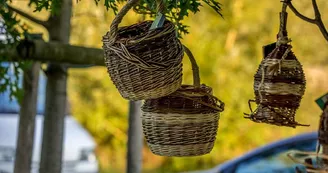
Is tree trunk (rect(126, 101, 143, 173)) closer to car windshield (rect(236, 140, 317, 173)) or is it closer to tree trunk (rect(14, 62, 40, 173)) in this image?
tree trunk (rect(14, 62, 40, 173))

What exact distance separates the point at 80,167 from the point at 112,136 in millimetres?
1827

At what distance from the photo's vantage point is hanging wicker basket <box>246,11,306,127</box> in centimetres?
212

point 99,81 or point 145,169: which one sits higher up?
point 99,81

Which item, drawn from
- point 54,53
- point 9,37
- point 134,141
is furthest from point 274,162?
point 9,37

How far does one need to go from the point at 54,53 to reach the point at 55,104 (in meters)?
0.42

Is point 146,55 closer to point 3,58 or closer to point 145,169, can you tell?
point 3,58

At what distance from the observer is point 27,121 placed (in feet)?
12.3

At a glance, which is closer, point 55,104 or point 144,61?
point 144,61

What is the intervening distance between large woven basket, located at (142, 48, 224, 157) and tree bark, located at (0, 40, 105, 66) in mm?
1360

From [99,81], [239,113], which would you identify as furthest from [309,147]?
[99,81]

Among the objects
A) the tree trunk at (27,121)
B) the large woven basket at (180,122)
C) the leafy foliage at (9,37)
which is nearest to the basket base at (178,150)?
the large woven basket at (180,122)

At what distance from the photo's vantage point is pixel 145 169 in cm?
930

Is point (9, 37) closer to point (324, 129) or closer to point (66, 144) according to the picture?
point (324, 129)

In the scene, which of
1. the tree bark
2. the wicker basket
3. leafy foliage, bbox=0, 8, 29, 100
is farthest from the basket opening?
the tree bark
